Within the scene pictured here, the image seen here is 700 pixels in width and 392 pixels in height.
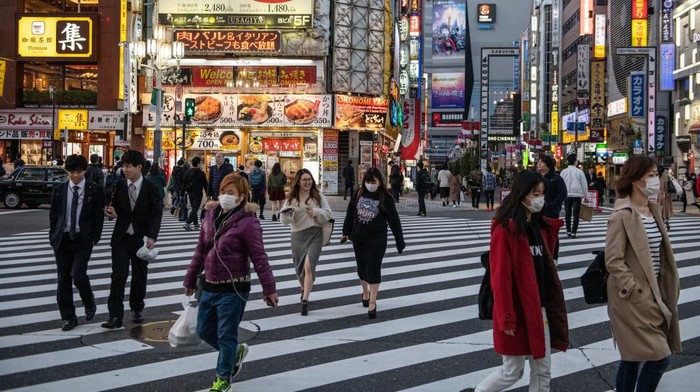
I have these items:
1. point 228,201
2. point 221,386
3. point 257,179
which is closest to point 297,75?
point 257,179

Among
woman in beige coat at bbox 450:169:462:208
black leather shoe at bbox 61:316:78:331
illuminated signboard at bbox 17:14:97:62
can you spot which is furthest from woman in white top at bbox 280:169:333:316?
illuminated signboard at bbox 17:14:97:62

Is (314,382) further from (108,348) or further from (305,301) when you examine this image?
(305,301)

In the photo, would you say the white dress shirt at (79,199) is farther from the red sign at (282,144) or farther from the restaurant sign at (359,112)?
the red sign at (282,144)

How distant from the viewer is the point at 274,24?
40.1 meters

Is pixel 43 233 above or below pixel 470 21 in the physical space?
below

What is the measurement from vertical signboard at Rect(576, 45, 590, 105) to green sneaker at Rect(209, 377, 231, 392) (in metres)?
60.4

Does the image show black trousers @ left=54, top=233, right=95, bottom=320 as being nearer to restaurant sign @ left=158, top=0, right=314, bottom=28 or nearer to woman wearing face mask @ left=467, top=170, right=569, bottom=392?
woman wearing face mask @ left=467, top=170, right=569, bottom=392

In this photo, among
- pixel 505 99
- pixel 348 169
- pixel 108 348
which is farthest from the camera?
pixel 505 99

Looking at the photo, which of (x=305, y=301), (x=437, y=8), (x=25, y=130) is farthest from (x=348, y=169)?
(x=437, y=8)

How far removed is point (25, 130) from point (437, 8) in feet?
385

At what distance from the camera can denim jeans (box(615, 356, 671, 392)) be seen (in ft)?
15.8

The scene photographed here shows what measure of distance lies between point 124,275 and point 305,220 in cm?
221

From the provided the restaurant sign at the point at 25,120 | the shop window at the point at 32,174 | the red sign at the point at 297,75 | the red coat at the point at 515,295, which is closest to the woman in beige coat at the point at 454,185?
the red sign at the point at 297,75

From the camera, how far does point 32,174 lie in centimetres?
2777
